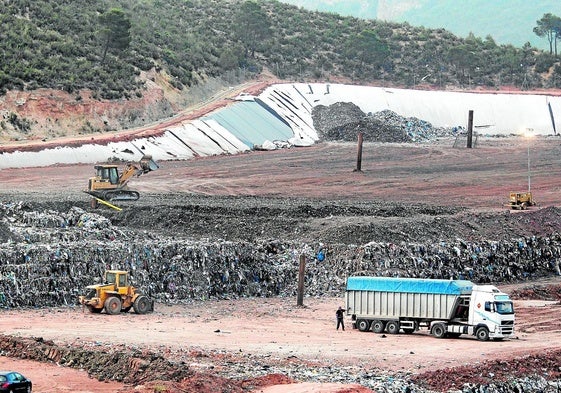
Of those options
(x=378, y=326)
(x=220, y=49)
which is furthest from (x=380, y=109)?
(x=378, y=326)

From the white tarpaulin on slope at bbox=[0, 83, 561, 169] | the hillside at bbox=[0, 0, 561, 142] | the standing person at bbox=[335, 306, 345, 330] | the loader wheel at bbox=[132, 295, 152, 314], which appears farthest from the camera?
the white tarpaulin on slope at bbox=[0, 83, 561, 169]

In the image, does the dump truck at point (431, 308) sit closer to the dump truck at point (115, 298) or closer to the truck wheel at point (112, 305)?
the dump truck at point (115, 298)

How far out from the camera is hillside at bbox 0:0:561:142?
8475 centimetres

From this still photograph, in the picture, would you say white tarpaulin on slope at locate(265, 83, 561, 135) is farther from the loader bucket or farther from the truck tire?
the truck tire

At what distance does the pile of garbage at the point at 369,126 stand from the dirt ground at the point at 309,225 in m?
3.80

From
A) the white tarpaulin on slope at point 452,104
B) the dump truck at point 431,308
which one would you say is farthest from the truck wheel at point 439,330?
the white tarpaulin on slope at point 452,104

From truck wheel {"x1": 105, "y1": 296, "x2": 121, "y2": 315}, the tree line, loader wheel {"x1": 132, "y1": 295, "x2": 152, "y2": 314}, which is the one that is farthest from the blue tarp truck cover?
the tree line

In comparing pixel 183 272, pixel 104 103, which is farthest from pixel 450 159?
pixel 183 272

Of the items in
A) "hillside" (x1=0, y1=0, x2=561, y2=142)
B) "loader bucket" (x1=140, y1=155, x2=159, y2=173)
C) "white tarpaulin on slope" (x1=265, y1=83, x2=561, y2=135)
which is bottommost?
"loader bucket" (x1=140, y1=155, x2=159, y2=173)

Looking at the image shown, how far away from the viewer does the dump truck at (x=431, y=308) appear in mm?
34781

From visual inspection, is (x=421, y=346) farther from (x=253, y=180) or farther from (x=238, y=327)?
(x=253, y=180)

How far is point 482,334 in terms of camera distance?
3481cm

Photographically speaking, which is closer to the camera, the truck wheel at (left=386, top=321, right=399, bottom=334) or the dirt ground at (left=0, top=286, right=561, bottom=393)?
the dirt ground at (left=0, top=286, right=561, bottom=393)

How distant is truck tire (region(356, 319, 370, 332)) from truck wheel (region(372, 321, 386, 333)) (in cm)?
22
